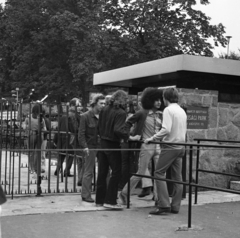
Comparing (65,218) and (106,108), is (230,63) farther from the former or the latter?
(65,218)

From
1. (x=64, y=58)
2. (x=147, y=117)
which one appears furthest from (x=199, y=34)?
(x=147, y=117)

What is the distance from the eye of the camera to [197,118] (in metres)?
8.52

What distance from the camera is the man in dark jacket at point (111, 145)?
6695mm

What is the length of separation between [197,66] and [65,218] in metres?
3.35

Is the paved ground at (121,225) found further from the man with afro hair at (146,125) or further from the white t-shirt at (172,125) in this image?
the white t-shirt at (172,125)

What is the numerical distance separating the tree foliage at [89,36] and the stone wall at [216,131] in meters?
18.6

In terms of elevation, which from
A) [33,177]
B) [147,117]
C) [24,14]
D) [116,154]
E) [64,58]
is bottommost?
[33,177]

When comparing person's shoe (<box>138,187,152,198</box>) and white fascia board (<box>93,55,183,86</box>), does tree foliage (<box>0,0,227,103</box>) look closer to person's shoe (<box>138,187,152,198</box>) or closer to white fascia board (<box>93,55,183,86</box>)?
white fascia board (<box>93,55,183,86</box>)

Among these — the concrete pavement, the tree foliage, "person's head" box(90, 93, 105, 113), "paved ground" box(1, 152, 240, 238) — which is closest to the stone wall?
the concrete pavement

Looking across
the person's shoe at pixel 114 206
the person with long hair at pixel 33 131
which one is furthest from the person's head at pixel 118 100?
the person with long hair at pixel 33 131

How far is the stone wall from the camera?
8.48 metres

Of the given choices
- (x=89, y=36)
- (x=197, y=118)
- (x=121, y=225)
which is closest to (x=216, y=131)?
(x=197, y=118)

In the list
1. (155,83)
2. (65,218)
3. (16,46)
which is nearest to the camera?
(65,218)

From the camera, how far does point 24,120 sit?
9211 mm
